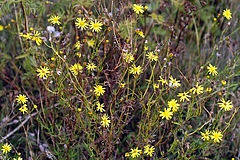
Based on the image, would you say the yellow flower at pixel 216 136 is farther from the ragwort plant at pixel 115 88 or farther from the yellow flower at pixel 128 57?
the yellow flower at pixel 128 57

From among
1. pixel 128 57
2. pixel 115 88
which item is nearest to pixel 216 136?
pixel 128 57

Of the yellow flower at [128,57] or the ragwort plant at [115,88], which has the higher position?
the yellow flower at [128,57]

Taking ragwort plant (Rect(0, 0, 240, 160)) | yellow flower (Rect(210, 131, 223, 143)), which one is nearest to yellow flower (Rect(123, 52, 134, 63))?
ragwort plant (Rect(0, 0, 240, 160))

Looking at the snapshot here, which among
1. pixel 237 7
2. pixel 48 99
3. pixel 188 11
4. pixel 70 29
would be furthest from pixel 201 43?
pixel 48 99

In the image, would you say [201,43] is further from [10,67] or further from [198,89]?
[10,67]

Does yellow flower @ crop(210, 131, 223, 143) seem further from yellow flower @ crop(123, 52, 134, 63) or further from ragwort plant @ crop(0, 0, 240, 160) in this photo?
yellow flower @ crop(123, 52, 134, 63)

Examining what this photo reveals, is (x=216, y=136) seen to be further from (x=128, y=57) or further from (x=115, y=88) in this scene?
(x=115, y=88)

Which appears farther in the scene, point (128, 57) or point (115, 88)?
point (115, 88)

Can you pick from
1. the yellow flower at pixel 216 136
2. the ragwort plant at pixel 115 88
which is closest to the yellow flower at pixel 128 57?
the ragwort plant at pixel 115 88
